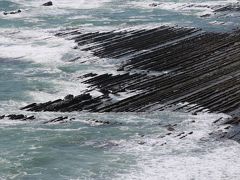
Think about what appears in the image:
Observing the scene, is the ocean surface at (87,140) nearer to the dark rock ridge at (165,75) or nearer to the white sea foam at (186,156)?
the white sea foam at (186,156)

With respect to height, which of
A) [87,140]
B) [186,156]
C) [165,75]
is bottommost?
[186,156]

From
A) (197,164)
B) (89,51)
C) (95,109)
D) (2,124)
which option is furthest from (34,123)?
(89,51)

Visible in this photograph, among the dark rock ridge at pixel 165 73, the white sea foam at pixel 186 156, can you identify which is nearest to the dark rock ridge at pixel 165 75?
the dark rock ridge at pixel 165 73

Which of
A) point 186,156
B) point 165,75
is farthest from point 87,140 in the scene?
point 165,75

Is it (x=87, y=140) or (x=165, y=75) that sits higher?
(x=165, y=75)

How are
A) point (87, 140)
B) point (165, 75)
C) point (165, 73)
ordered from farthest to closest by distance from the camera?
point (165, 73) < point (165, 75) < point (87, 140)

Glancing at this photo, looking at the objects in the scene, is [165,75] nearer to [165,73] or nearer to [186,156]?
[165,73]

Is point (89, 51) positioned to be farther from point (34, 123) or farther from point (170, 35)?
point (34, 123)

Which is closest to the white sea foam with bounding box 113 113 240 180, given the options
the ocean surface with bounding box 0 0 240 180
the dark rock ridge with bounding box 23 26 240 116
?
the ocean surface with bounding box 0 0 240 180

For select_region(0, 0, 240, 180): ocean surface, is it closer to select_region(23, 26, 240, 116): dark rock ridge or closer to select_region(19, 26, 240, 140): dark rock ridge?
select_region(19, 26, 240, 140): dark rock ridge

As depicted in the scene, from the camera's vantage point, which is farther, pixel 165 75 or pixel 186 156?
pixel 165 75

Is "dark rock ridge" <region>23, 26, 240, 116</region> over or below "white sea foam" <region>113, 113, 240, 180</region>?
over

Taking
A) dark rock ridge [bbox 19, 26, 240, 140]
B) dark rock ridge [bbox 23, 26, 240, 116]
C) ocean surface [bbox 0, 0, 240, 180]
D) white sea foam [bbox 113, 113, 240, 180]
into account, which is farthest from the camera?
dark rock ridge [bbox 23, 26, 240, 116]
